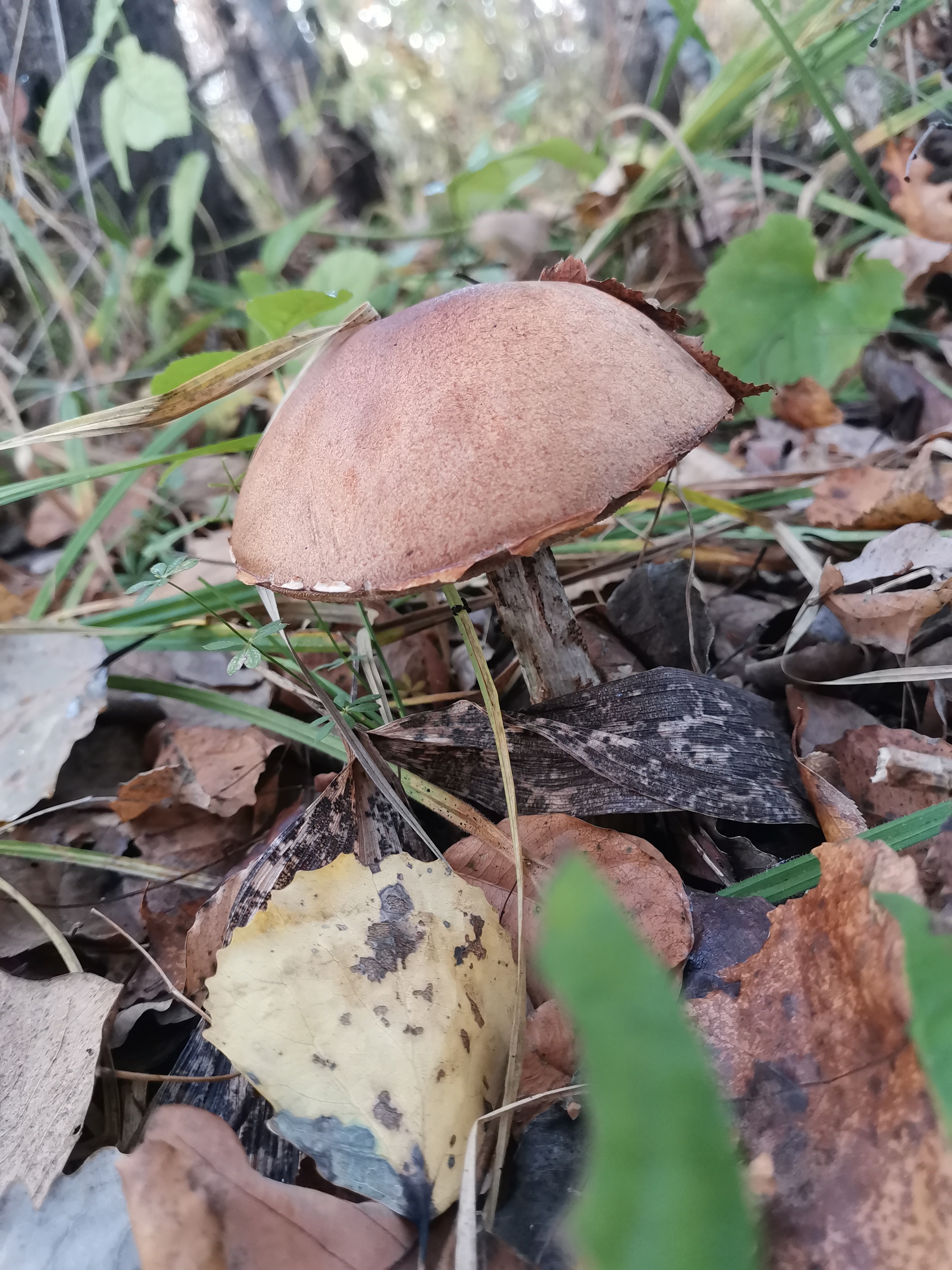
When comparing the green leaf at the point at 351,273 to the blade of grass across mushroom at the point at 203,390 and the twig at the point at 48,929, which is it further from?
the twig at the point at 48,929

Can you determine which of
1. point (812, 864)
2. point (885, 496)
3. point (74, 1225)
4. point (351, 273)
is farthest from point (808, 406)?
point (74, 1225)

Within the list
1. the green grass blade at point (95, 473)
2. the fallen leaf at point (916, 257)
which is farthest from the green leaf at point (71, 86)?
the fallen leaf at point (916, 257)

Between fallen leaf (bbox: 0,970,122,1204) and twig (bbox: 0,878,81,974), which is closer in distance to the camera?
fallen leaf (bbox: 0,970,122,1204)

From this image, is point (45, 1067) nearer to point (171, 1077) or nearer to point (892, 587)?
point (171, 1077)

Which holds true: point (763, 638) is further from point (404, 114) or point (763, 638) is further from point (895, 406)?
point (404, 114)

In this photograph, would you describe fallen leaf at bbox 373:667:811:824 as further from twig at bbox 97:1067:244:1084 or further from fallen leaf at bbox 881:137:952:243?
fallen leaf at bbox 881:137:952:243

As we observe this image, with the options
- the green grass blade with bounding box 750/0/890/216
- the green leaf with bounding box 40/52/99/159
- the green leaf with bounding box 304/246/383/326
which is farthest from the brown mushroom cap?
the green leaf with bounding box 40/52/99/159
